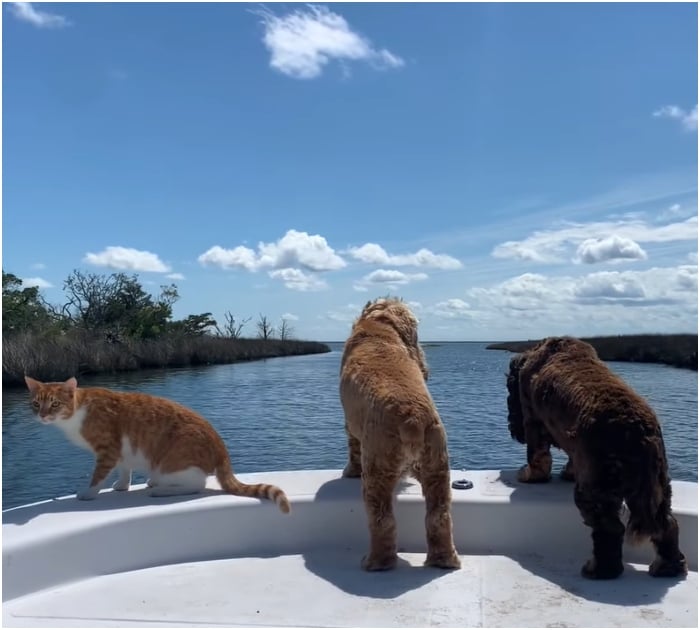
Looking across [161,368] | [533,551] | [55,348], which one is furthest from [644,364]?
[533,551]

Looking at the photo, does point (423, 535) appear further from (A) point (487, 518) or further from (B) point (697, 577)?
(B) point (697, 577)

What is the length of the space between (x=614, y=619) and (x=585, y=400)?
0.99 m

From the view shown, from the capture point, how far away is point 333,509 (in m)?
4.07

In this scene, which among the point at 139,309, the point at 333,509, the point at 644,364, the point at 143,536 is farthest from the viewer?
the point at 139,309

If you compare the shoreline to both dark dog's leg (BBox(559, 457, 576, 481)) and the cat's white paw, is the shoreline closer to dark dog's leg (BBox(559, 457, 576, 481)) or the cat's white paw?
the cat's white paw

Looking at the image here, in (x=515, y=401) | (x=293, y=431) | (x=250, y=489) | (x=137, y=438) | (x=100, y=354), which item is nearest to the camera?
(x=250, y=489)

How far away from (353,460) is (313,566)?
0.86 m

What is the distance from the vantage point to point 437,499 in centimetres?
361

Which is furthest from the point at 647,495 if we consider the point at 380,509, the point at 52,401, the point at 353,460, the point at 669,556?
the point at 52,401

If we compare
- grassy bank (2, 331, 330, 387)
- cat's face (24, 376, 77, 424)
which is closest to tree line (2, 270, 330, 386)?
grassy bank (2, 331, 330, 387)

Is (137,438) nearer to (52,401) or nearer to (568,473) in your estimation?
(52,401)

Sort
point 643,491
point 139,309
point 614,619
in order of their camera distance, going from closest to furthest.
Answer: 1. point 614,619
2. point 643,491
3. point 139,309

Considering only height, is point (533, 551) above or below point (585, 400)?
below

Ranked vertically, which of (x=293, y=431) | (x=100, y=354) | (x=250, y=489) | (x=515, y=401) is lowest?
(x=293, y=431)
